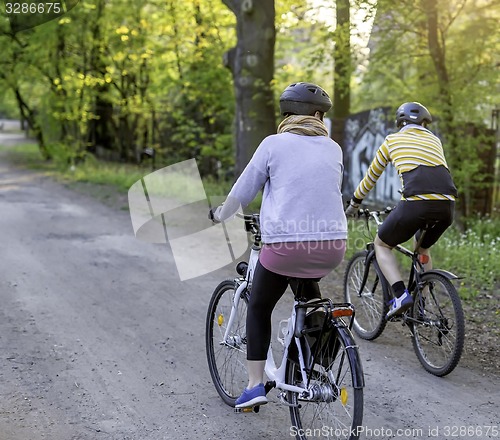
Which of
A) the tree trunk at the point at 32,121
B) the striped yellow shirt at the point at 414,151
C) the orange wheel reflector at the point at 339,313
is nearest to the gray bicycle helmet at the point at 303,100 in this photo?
the orange wheel reflector at the point at 339,313

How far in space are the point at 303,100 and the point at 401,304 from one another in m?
2.15

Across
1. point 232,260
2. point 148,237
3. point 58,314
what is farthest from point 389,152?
point 148,237

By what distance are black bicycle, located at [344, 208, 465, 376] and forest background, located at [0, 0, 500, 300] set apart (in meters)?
2.06

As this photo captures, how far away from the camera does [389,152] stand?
5.30m

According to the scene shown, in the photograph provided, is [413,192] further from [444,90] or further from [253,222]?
[444,90]

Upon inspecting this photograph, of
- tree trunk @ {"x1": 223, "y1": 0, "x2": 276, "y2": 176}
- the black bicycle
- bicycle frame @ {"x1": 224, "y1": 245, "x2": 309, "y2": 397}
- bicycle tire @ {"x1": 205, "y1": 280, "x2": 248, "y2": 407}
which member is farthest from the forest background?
bicycle frame @ {"x1": 224, "y1": 245, "x2": 309, "y2": 397}

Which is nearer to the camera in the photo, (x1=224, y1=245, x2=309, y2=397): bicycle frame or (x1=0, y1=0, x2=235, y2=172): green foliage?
(x1=224, y1=245, x2=309, y2=397): bicycle frame

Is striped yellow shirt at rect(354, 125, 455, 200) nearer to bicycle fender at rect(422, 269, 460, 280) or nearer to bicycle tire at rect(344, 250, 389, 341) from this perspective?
bicycle fender at rect(422, 269, 460, 280)

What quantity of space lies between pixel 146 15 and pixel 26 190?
723 cm

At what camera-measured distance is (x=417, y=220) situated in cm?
509

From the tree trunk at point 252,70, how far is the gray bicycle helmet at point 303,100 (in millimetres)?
8350

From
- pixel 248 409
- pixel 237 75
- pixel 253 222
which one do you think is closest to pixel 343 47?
pixel 237 75

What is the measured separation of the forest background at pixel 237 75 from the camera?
10.7 m

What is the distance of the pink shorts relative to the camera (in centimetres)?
367
